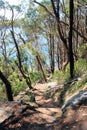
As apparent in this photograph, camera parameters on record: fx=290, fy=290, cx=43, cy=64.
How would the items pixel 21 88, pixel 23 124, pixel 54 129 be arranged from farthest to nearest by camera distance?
pixel 21 88 → pixel 23 124 → pixel 54 129

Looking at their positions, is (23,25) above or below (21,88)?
above

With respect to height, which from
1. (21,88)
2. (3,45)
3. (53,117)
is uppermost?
(53,117)

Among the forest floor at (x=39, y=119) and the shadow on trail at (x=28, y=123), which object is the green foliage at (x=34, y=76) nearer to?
the forest floor at (x=39, y=119)

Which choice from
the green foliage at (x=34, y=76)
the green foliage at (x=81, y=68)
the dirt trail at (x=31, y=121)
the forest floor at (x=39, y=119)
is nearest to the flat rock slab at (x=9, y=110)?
the forest floor at (x=39, y=119)

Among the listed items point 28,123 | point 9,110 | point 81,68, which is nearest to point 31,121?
point 28,123

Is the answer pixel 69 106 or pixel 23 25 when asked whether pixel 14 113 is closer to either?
pixel 69 106

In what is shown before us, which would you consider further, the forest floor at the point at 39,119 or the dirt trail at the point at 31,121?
the dirt trail at the point at 31,121

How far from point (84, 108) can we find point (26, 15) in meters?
23.9

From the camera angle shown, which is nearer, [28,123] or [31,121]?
[28,123]

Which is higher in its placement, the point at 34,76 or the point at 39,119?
the point at 39,119

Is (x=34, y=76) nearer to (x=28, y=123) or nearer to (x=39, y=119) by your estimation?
(x=39, y=119)

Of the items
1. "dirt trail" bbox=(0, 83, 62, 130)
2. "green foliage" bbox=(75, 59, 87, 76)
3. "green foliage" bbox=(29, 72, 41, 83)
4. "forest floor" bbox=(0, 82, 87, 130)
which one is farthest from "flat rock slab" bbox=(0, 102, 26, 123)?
"green foliage" bbox=(29, 72, 41, 83)

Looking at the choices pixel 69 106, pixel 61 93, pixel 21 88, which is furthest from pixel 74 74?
pixel 21 88

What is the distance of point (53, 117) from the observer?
8500mm
